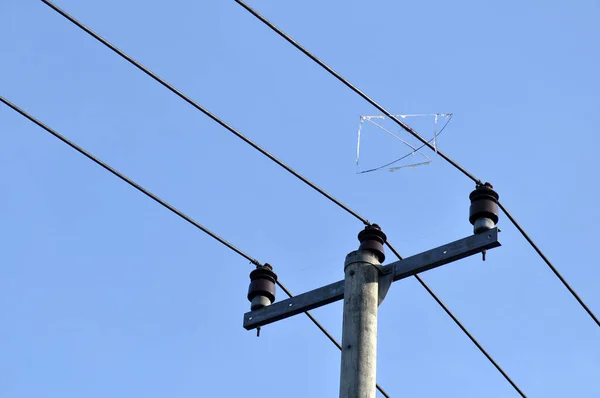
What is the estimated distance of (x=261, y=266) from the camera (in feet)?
26.2

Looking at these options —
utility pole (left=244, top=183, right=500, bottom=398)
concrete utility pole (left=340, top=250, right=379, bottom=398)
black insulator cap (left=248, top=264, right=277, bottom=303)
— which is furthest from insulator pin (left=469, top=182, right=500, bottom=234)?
black insulator cap (left=248, top=264, right=277, bottom=303)

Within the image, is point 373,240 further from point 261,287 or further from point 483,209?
point 261,287

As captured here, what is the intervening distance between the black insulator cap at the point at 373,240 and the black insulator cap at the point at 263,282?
100 centimetres

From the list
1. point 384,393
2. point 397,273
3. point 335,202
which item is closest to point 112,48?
point 335,202

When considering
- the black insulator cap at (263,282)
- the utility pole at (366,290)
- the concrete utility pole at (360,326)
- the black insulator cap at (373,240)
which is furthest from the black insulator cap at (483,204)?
the black insulator cap at (263,282)

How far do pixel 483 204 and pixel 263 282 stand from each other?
1.74 meters

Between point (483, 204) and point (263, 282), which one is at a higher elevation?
point (483, 204)

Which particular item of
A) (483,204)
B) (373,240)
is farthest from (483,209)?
(373,240)

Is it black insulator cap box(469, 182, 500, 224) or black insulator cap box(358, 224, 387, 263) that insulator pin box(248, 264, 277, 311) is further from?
black insulator cap box(469, 182, 500, 224)

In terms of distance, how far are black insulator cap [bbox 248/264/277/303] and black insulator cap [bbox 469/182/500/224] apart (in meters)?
1.59

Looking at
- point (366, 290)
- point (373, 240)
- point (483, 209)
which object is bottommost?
point (366, 290)

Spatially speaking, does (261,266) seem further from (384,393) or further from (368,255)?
(384,393)

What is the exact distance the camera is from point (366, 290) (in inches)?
264

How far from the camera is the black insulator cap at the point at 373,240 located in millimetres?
7016
